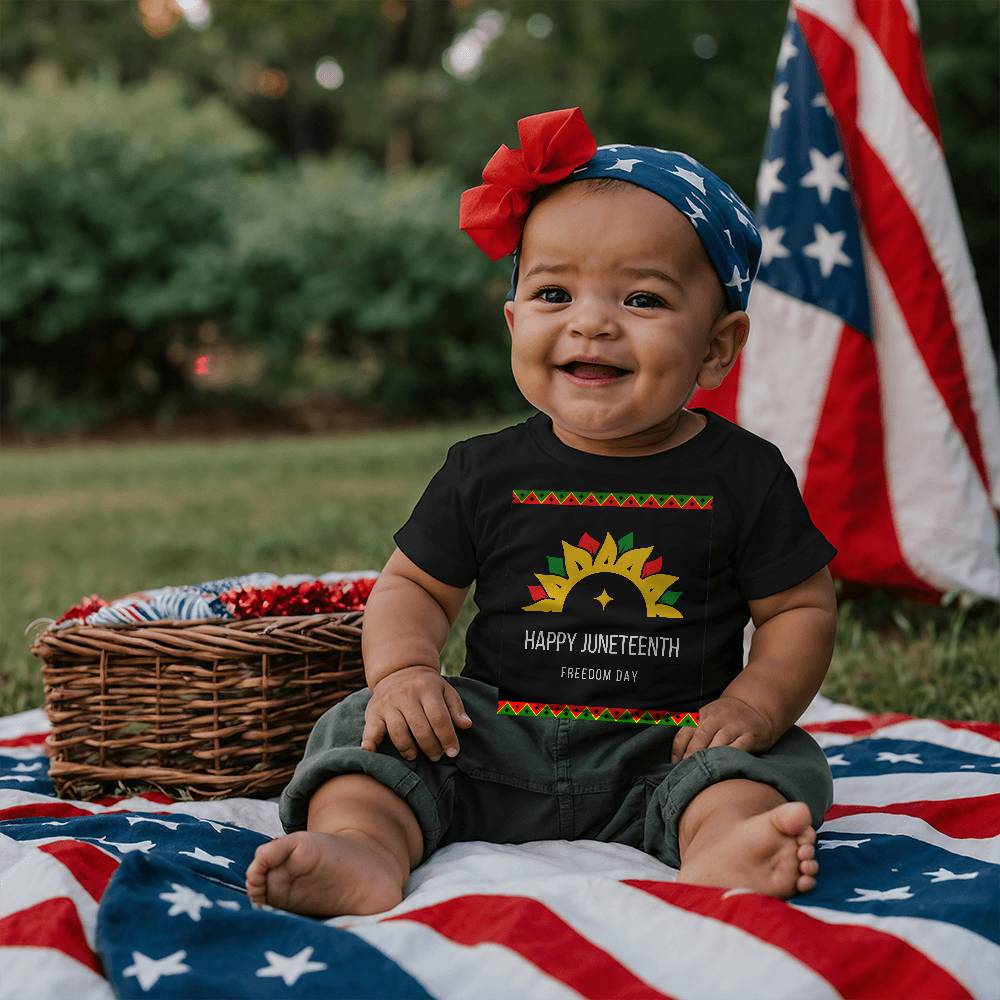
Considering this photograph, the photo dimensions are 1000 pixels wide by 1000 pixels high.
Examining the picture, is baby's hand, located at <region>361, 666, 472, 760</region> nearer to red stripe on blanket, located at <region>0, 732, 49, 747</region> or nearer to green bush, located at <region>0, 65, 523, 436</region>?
red stripe on blanket, located at <region>0, 732, 49, 747</region>

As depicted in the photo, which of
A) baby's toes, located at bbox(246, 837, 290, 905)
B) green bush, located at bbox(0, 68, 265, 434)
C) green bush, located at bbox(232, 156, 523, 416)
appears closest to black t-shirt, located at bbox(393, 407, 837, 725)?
baby's toes, located at bbox(246, 837, 290, 905)

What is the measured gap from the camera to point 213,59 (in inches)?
802

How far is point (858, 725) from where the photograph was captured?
251 cm

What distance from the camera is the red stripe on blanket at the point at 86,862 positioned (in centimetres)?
151

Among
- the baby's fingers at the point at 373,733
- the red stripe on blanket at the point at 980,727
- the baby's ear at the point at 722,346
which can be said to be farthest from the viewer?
the red stripe on blanket at the point at 980,727

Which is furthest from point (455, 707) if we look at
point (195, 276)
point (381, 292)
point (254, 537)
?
point (381, 292)

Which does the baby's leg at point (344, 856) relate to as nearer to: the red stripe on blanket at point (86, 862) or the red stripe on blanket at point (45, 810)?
the red stripe on blanket at point (86, 862)

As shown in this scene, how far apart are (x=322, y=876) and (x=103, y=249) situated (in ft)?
35.1

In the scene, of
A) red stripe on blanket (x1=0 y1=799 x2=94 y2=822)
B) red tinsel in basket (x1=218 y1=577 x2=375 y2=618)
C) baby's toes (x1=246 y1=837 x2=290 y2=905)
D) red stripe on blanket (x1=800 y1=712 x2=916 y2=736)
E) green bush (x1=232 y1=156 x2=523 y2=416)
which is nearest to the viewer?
baby's toes (x1=246 y1=837 x2=290 y2=905)

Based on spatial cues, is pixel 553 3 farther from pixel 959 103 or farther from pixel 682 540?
pixel 682 540

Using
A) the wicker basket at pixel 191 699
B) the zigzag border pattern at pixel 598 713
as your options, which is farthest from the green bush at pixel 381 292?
the zigzag border pattern at pixel 598 713

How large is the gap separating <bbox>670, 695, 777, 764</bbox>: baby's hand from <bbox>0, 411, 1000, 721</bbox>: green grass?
1.10 meters

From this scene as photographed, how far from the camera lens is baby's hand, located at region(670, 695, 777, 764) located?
1.72 meters

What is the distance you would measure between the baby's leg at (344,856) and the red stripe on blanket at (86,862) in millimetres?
197
